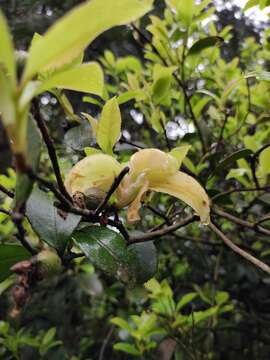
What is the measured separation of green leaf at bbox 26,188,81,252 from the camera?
0.56 m

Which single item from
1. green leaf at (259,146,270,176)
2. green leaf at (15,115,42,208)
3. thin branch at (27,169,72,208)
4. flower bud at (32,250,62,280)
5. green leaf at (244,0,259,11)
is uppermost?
green leaf at (15,115,42,208)

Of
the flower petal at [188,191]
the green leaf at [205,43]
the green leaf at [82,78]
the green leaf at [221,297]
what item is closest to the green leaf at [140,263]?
the flower petal at [188,191]

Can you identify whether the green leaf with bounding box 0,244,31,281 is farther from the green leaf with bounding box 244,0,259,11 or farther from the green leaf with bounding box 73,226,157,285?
the green leaf with bounding box 244,0,259,11

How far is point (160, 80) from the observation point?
998 mm

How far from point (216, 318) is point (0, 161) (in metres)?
1.90

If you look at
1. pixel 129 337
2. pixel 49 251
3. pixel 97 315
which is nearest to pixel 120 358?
pixel 129 337

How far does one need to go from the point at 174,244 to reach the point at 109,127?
47.9 inches

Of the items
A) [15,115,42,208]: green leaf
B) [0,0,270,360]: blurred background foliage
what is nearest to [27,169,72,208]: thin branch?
[15,115,42,208]: green leaf

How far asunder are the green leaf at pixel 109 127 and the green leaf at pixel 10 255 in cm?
18

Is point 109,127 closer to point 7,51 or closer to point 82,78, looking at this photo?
point 82,78

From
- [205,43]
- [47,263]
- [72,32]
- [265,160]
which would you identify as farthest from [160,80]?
[72,32]

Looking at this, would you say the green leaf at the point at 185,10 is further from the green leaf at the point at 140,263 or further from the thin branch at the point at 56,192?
the thin branch at the point at 56,192

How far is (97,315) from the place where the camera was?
2.29 metres

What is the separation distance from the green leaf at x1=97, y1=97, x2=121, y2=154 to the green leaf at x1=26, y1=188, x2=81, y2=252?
118 mm
